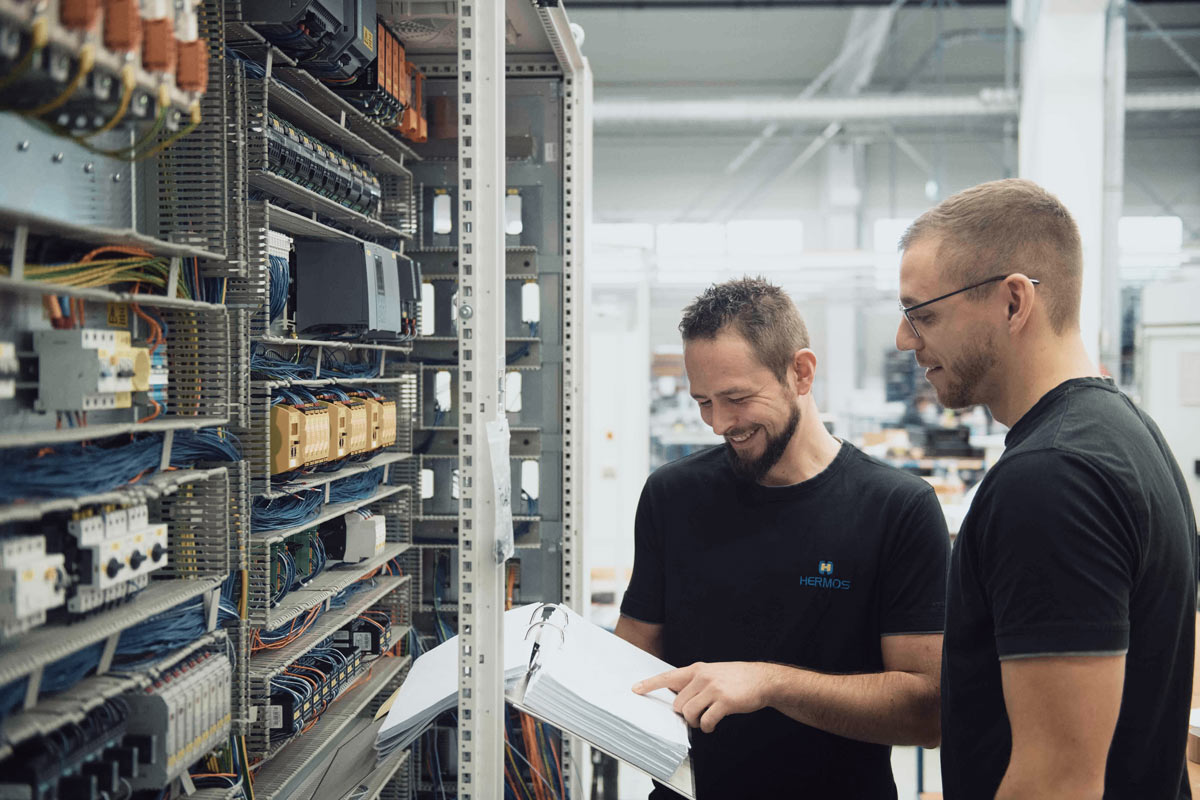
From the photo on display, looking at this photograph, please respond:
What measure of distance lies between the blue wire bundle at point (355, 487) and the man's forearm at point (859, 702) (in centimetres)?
143

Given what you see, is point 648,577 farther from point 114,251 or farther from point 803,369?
point 114,251

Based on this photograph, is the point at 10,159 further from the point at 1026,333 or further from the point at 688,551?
the point at 1026,333

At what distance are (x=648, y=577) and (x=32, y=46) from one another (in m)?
1.18

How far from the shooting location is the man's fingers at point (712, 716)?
1.15m

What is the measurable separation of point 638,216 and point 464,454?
29.4 feet

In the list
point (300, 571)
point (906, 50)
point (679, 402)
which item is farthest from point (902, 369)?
point (300, 571)

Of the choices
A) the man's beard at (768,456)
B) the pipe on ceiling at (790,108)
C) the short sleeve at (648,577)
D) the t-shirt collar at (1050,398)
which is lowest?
the short sleeve at (648,577)

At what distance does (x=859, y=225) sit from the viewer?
934 centimetres

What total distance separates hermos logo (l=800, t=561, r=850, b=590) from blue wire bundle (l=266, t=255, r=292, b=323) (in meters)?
1.38

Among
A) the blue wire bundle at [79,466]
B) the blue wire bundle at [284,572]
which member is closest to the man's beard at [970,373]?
the blue wire bundle at [79,466]

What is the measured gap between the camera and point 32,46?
0.89 meters

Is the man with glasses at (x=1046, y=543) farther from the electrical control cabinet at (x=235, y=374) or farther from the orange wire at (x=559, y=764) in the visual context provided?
the orange wire at (x=559, y=764)

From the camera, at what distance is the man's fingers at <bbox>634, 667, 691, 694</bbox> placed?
48.1 inches

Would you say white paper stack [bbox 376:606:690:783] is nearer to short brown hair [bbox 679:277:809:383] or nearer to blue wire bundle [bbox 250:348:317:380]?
short brown hair [bbox 679:277:809:383]
